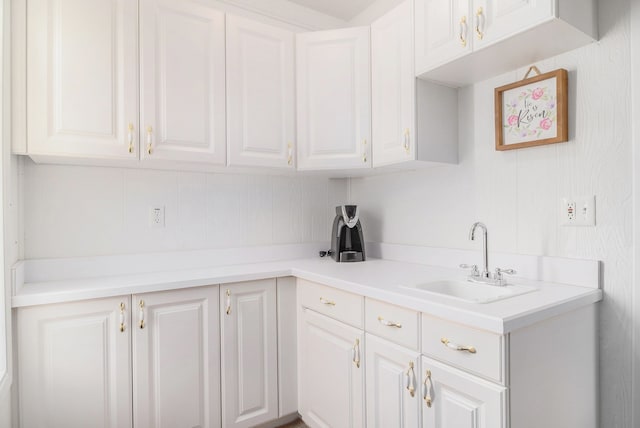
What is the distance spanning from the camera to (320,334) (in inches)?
69.4

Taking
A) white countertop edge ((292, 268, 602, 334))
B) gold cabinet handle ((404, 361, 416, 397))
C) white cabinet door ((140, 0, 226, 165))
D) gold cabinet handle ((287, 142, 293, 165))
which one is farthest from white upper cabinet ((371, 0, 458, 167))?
gold cabinet handle ((404, 361, 416, 397))

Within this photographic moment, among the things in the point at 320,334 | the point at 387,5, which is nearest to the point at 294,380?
the point at 320,334

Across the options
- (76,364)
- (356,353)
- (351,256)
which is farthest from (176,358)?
(351,256)

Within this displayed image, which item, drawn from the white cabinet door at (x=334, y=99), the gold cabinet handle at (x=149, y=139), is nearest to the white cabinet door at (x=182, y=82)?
the gold cabinet handle at (x=149, y=139)

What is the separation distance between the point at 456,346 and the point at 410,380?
26 cm

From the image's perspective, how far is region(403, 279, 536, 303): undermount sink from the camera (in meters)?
1.38

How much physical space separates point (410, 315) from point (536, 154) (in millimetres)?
899

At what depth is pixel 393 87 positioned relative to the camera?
71.4 inches

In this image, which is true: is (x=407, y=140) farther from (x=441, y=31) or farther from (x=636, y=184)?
(x=636, y=184)

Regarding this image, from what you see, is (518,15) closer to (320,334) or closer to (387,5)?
(387,5)

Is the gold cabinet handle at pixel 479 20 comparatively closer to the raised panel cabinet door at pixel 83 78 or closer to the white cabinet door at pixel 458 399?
the white cabinet door at pixel 458 399

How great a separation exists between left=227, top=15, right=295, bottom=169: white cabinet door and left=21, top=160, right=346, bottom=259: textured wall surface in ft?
1.07

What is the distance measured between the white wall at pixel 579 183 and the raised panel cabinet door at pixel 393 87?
319 millimetres

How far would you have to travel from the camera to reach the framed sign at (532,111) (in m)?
1.42
